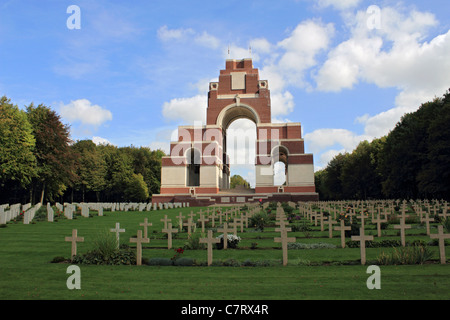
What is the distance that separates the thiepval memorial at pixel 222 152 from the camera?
47156 millimetres

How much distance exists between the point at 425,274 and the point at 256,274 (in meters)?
3.00

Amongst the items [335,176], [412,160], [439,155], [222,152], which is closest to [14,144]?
[222,152]

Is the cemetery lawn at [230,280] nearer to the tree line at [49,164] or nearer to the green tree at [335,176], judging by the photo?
the tree line at [49,164]

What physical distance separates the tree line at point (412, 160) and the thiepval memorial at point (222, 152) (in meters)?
10.3

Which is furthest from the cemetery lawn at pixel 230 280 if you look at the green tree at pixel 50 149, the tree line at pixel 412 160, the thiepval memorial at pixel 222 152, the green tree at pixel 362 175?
the green tree at pixel 362 175

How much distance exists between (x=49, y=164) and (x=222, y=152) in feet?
84.5

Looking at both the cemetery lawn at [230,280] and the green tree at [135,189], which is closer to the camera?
the cemetery lawn at [230,280]

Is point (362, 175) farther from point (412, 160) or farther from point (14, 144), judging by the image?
point (14, 144)

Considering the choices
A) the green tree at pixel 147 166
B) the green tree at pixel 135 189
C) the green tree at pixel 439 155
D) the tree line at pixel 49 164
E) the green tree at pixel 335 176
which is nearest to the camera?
the green tree at pixel 439 155

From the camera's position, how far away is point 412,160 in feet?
116
